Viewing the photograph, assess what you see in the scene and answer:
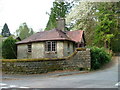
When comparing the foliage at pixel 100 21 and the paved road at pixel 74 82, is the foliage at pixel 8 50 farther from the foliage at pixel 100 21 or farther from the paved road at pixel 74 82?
the paved road at pixel 74 82

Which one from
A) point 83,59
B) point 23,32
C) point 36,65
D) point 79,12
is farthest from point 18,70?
Result: point 23,32

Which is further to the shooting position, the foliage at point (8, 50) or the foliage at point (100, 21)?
the foliage at point (8, 50)

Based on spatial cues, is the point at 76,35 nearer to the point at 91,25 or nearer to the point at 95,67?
the point at 91,25

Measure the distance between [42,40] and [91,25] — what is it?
1076 centimetres

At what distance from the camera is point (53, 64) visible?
1527cm

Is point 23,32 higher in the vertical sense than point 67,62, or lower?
higher

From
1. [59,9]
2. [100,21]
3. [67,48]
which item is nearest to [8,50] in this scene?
[67,48]

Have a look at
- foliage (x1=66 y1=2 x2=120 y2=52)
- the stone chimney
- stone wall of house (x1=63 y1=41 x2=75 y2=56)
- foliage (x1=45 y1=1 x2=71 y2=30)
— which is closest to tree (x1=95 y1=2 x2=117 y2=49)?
foliage (x1=66 y1=2 x2=120 y2=52)

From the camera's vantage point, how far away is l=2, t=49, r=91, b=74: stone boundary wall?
14977 mm

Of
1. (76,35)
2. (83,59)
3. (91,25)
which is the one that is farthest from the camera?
(91,25)

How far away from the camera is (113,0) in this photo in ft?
76.7

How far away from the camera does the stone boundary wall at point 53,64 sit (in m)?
15.0

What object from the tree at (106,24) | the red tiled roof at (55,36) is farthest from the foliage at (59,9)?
the tree at (106,24)

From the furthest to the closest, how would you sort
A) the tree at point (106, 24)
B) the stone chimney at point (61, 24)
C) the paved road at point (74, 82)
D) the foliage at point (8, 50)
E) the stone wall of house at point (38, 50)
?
1. the stone chimney at point (61, 24)
2. the foliage at point (8, 50)
3. the tree at point (106, 24)
4. the stone wall of house at point (38, 50)
5. the paved road at point (74, 82)
